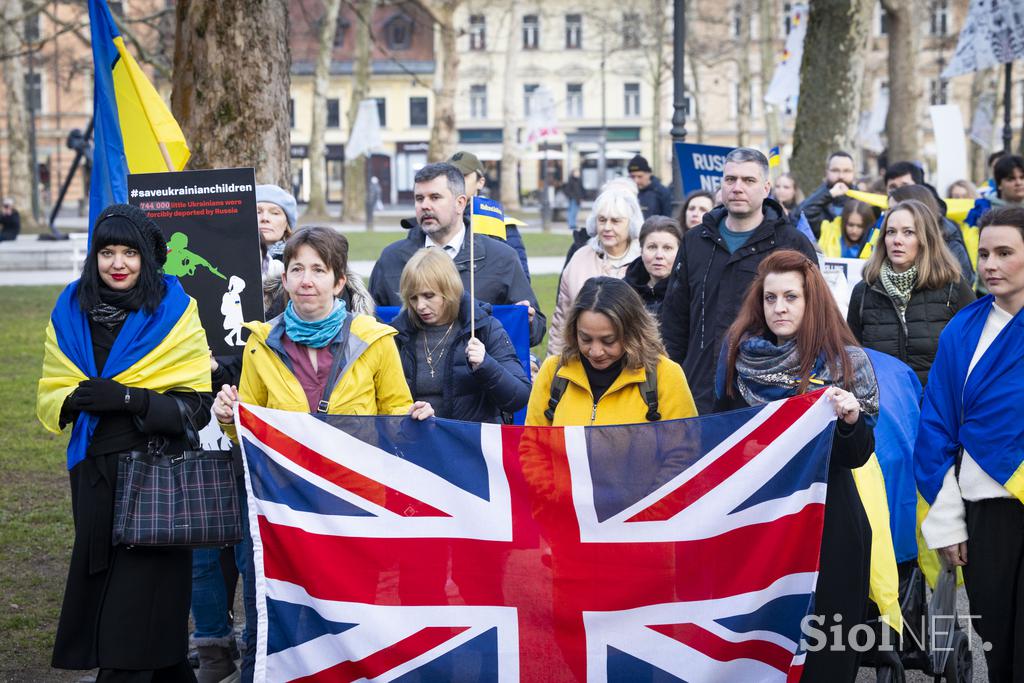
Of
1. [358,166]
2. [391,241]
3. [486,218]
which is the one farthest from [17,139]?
[486,218]

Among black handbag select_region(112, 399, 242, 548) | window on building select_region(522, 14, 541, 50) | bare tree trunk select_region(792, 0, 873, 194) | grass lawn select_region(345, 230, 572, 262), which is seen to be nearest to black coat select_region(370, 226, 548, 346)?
black handbag select_region(112, 399, 242, 548)

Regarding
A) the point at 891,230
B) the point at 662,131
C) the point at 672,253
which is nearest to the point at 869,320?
the point at 891,230

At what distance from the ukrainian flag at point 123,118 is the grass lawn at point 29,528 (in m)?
2.09

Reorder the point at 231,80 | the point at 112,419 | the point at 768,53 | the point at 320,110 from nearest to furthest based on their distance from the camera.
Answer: the point at 112,419 → the point at 231,80 → the point at 320,110 → the point at 768,53

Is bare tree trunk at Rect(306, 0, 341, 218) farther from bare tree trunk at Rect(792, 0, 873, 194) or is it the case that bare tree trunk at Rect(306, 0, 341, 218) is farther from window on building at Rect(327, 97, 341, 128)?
window on building at Rect(327, 97, 341, 128)

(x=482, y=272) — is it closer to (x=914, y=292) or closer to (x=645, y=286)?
(x=645, y=286)

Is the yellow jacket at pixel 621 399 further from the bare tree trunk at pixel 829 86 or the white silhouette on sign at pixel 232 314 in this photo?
the bare tree trunk at pixel 829 86

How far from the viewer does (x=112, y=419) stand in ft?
16.7

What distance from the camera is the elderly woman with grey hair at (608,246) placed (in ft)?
26.6

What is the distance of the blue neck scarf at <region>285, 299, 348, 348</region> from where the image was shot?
5254 millimetres

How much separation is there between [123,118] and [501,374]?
2.74 m

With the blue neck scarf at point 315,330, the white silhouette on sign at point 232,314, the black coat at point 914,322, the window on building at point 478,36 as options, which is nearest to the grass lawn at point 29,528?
the white silhouette on sign at point 232,314

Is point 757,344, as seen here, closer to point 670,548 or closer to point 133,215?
point 670,548

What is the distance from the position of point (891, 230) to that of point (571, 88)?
Result: 72906 mm
